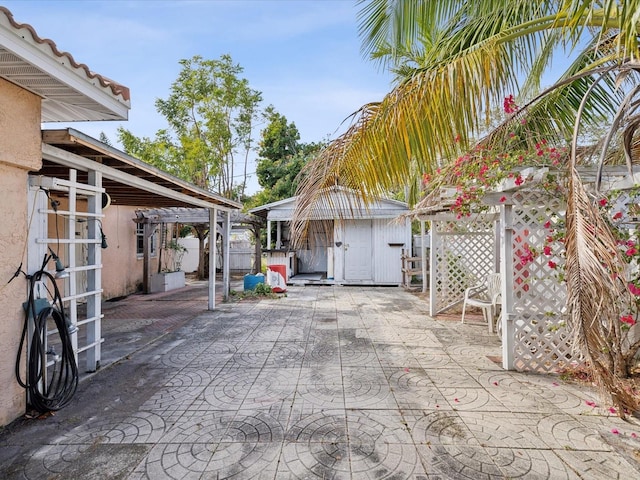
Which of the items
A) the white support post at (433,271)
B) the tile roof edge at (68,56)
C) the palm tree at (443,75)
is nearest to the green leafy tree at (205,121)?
the white support post at (433,271)

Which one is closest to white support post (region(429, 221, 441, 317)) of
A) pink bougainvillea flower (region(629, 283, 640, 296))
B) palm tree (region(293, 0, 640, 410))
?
palm tree (region(293, 0, 640, 410))

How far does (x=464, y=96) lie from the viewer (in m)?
2.61

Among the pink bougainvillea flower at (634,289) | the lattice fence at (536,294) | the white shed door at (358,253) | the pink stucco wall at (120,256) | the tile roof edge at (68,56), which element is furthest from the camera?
the white shed door at (358,253)

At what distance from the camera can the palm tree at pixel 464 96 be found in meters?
2.19

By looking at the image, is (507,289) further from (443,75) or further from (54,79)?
(54,79)

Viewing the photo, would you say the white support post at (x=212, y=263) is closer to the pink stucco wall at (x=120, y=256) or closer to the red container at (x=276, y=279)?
the red container at (x=276, y=279)

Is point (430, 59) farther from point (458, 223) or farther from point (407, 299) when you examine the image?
point (407, 299)

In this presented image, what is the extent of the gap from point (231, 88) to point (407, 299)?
14978mm

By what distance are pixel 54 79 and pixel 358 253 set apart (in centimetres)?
1029

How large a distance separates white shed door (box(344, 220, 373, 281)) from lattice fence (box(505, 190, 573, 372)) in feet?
26.6

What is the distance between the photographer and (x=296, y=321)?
6383 mm

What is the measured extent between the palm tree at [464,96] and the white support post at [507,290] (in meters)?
0.94

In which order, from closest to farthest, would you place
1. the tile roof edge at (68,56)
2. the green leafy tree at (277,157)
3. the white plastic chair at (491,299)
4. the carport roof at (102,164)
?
the tile roof edge at (68,56)
the carport roof at (102,164)
the white plastic chair at (491,299)
the green leafy tree at (277,157)

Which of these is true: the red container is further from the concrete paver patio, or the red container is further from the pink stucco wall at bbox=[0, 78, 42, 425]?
the pink stucco wall at bbox=[0, 78, 42, 425]
